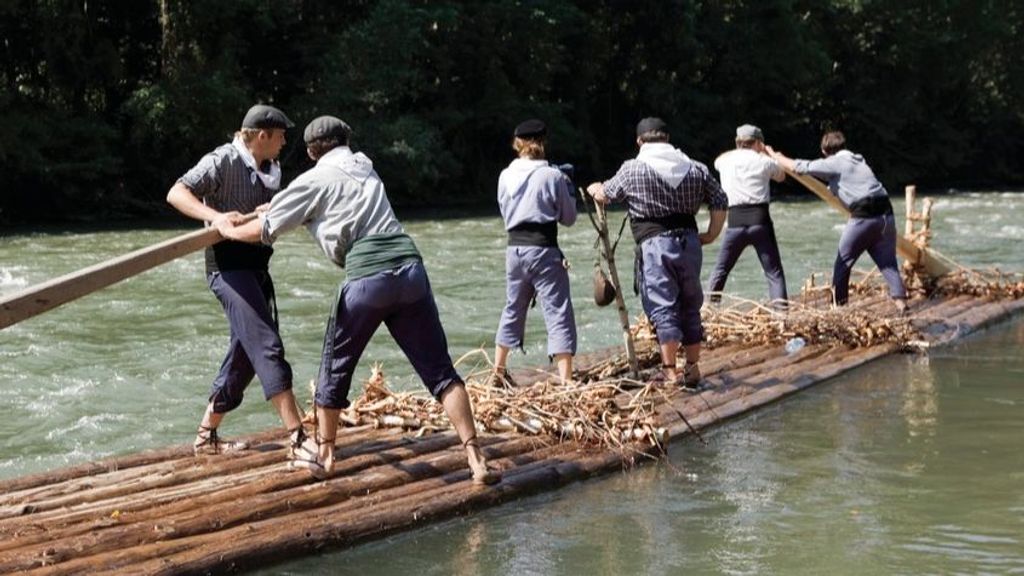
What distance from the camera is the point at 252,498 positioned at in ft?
18.7

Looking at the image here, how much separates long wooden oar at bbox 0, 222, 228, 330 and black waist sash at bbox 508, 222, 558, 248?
2235 millimetres

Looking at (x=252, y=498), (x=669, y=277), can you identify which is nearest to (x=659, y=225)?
(x=669, y=277)

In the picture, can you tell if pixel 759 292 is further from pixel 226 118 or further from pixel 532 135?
pixel 226 118

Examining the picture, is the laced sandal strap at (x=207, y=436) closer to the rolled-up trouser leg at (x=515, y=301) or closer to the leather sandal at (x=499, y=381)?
the leather sandal at (x=499, y=381)

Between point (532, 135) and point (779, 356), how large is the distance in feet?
10.0

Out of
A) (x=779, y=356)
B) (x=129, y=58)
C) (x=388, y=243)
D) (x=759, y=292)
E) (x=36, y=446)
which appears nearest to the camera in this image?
(x=388, y=243)

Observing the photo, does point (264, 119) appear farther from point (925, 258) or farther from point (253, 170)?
point (925, 258)

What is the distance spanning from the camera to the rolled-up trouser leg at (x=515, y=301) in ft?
26.2

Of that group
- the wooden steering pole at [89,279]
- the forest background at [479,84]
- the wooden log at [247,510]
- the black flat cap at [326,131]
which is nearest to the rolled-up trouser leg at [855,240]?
the wooden log at [247,510]

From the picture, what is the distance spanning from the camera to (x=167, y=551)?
5066 mm

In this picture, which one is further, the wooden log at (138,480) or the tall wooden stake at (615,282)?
the tall wooden stake at (615,282)

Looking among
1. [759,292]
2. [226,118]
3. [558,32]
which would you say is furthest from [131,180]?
[759,292]

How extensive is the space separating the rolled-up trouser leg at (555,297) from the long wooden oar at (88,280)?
7.61 feet

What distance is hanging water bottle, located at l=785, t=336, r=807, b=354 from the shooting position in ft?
33.1
